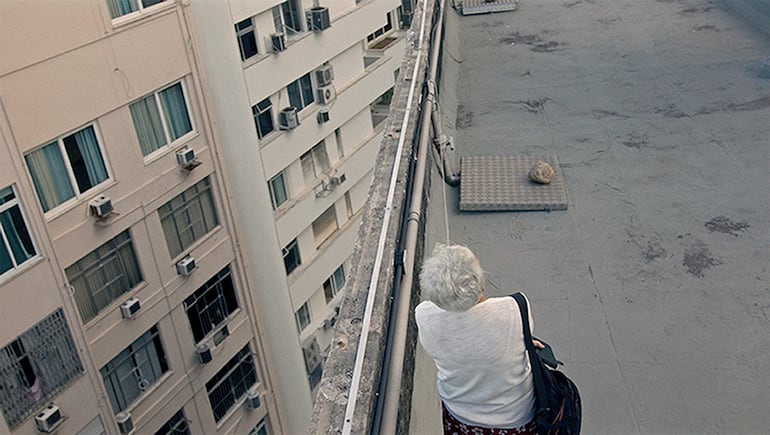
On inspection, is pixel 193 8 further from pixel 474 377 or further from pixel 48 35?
pixel 474 377

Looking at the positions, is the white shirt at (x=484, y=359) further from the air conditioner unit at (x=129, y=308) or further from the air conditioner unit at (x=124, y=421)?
the air conditioner unit at (x=124, y=421)

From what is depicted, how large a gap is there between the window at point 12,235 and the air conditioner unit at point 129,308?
177cm

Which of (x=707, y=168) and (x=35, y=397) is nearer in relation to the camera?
(x=707, y=168)

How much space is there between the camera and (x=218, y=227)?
11.2 meters

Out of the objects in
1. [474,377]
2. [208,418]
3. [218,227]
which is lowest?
[208,418]

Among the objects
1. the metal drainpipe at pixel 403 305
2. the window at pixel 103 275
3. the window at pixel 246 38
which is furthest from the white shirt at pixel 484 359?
the window at pixel 246 38

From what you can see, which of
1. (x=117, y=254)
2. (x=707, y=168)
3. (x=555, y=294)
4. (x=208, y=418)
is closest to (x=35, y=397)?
(x=117, y=254)

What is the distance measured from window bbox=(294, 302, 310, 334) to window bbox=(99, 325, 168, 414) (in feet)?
12.4

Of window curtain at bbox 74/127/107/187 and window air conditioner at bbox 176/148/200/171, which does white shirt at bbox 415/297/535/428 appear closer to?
window curtain at bbox 74/127/107/187

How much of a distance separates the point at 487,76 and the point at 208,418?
7772mm

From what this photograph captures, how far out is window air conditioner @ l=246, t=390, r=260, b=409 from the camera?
12727 mm

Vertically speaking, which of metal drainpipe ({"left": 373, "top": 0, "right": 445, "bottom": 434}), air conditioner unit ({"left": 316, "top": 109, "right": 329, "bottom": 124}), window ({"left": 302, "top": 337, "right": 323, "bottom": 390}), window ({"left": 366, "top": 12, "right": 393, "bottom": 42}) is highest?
metal drainpipe ({"left": 373, "top": 0, "right": 445, "bottom": 434})

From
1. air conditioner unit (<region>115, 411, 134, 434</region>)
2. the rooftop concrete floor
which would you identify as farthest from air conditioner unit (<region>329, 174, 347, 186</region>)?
the rooftop concrete floor

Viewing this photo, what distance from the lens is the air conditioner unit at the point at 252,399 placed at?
12.7 metres
